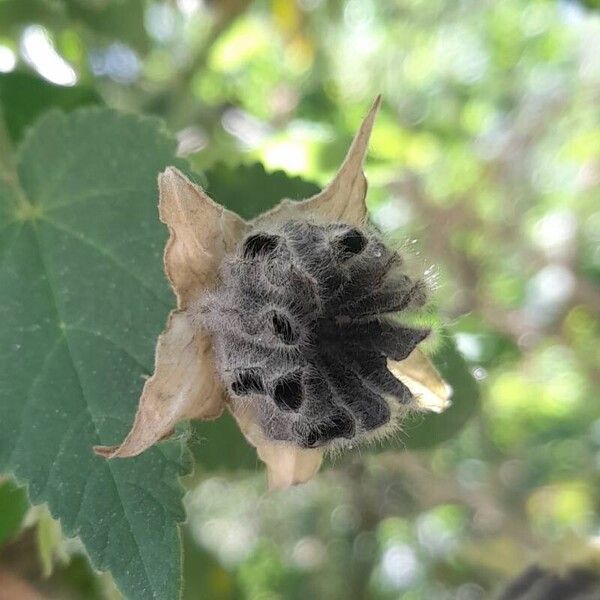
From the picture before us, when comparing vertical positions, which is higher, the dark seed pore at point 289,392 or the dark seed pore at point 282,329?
the dark seed pore at point 282,329

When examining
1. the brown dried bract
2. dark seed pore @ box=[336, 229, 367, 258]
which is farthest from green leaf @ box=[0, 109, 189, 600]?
dark seed pore @ box=[336, 229, 367, 258]

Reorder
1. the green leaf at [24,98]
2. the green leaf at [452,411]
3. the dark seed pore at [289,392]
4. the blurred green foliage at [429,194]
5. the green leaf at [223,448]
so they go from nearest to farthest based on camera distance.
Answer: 1. the dark seed pore at [289,392]
2. the green leaf at [223,448]
3. the green leaf at [452,411]
4. the green leaf at [24,98]
5. the blurred green foliage at [429,194]

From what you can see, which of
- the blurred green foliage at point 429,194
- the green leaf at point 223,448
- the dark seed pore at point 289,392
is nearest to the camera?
the dark seed pore at point 289,392

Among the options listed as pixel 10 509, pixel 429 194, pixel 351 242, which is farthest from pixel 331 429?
pixel 429 194

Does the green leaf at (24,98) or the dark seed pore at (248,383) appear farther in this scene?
the green leaf at (24,98)

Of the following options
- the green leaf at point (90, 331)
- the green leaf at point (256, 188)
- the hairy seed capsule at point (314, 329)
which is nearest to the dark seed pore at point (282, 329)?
the hairy seed capsule at point (314, 329)

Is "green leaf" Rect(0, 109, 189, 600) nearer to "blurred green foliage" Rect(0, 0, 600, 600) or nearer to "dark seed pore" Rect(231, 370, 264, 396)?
"dark seed pore" Rect(231, 370, 264, 396)

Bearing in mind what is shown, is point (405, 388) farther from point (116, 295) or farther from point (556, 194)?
point (556, 194)

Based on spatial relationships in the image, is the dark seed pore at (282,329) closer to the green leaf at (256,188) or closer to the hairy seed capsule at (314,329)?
the hairy seed capsule at (314,329)
